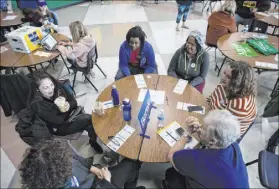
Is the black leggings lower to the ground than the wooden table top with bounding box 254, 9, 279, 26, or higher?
lower

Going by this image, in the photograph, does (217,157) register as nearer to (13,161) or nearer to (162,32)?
(13,161)

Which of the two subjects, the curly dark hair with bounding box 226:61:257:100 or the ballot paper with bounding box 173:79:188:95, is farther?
the ballot paper with bounding box 173:79:188:95

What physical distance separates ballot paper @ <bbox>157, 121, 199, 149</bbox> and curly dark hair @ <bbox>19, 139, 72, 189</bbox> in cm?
90

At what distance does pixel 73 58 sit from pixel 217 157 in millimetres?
2581

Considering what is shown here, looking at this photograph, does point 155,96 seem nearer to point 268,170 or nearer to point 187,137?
point 187,137

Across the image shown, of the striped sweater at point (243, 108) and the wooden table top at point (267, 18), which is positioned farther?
the wooden table top at point (267, 18)

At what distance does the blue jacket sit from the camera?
296 cm

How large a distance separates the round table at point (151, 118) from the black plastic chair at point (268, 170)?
655 millimetres

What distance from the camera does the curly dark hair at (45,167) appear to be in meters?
1.21

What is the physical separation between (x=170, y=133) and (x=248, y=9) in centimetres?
400

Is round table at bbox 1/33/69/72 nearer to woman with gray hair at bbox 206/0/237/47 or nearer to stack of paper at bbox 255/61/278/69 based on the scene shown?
woman with gray hair at bbox 206/0/237/47

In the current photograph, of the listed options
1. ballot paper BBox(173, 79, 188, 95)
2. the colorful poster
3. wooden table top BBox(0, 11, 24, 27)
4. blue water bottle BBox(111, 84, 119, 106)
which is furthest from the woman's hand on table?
wooden table top BBox(0, 11, 24, 27)

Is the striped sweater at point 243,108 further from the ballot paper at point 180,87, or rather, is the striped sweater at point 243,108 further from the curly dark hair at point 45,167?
the curly dark hair at point 45,167

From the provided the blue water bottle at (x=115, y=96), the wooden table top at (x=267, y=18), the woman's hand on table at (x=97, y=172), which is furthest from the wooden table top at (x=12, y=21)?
the wooden table top at (x=267, y=18)
